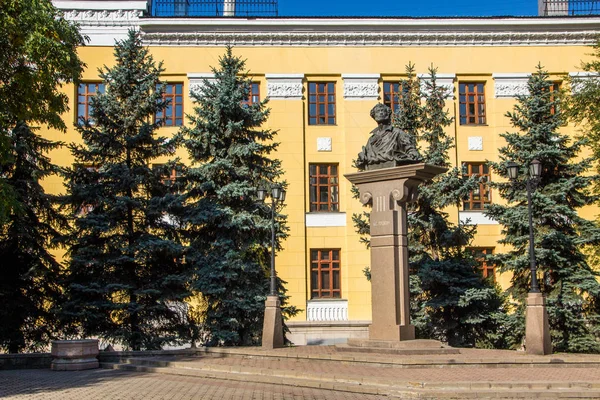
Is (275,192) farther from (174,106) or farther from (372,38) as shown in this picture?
(372,38)

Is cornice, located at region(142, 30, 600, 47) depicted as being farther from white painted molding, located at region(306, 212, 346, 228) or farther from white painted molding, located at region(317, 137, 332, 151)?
white painted molding, located at region(306, 212, 346, 228)

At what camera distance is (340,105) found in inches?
1192

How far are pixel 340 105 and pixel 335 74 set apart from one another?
4.25ft

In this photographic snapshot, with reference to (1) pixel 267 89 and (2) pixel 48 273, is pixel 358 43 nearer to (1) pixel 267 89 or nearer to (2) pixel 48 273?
(1) pixel 267 89

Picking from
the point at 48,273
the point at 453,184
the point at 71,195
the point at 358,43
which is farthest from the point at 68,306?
the point at 358,43

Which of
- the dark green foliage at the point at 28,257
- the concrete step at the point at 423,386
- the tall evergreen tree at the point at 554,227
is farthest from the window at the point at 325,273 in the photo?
the concrete step at the point at 423,386

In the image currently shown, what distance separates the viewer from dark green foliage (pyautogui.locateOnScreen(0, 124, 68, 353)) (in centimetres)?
2083

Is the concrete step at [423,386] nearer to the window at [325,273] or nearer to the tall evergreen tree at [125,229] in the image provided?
the tall evergreen tree at [125,229]

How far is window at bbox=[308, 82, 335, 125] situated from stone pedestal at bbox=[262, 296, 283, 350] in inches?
501

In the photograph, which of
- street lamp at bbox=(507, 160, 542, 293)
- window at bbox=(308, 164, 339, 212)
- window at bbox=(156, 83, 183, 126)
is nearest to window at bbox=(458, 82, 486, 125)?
window at bbox=(308, 164, 339, 212)

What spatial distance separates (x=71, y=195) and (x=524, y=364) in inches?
551

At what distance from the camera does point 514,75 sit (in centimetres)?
3039

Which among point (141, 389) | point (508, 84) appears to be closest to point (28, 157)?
point (141, 389)

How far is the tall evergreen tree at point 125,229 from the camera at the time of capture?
21016mm
